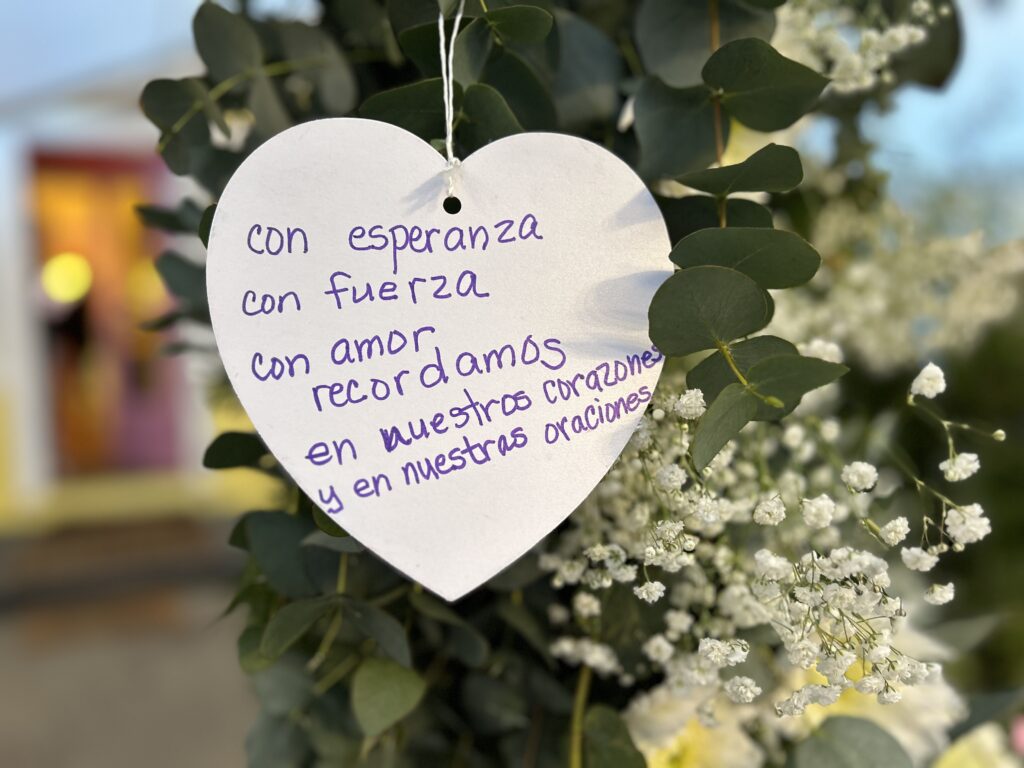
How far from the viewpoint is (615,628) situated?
0.44 meters

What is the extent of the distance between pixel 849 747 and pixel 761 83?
1.05 feet

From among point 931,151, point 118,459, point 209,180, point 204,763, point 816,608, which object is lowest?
point 118,459

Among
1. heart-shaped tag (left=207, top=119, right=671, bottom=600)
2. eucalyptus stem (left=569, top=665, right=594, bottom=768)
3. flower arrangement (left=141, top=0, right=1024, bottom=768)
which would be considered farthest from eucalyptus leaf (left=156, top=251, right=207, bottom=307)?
eucalyptus stem (left=569, top=665, right=594, bottom=768)

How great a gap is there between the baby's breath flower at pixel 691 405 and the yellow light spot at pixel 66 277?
16.3 feet

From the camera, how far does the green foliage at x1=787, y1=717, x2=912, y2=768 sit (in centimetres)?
42

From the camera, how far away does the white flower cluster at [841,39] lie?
0.45m

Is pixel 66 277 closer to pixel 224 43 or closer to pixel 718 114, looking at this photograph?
pixel 224 43

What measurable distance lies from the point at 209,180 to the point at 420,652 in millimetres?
295

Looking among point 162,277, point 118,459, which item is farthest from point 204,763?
point 118,459

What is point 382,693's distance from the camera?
0.41 meters

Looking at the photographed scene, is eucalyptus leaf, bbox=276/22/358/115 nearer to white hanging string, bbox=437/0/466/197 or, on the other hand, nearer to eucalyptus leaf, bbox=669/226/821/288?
white hanging string, bbox=437/0/466/197

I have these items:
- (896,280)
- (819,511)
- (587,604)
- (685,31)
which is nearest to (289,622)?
(587,604)

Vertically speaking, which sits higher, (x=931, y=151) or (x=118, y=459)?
(x=931, y=151)

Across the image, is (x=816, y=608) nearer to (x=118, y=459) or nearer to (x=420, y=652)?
(x=420, y=652)
